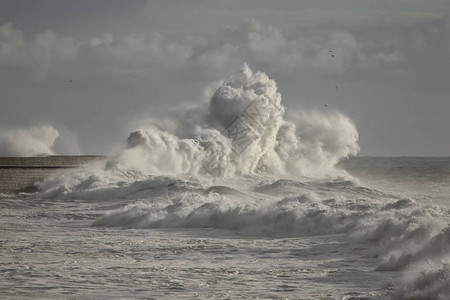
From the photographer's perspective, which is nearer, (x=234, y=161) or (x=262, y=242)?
(x=262, y=242)

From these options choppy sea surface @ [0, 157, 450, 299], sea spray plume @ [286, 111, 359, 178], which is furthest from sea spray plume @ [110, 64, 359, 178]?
choppy sea surface @ [0, 157, 450, 299]

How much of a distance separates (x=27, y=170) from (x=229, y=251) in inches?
648

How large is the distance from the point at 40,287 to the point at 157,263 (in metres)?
1.91

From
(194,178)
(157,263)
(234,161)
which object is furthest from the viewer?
(234,161)

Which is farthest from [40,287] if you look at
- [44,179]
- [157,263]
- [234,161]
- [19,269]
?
[234,161]

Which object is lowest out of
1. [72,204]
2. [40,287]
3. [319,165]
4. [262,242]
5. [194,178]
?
[40,287]

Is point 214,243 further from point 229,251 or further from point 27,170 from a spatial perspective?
point 27,170

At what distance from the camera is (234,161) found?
111 ft

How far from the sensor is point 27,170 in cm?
2605

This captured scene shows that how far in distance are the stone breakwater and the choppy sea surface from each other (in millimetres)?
6570

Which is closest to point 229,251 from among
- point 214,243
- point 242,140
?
point 214,243

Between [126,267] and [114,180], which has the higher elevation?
[114,180]

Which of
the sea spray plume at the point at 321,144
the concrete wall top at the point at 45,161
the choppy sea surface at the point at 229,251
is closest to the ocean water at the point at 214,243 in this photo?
the choppy sea surface at the point at 229,251

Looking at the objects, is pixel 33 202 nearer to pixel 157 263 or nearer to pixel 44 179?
pixel 44 179
